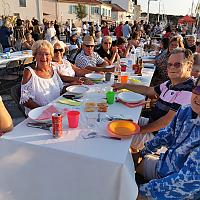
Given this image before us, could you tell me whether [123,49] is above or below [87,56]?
above

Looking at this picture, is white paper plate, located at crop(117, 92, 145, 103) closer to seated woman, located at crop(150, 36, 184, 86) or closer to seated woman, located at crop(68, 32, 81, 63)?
seated woman, located at crop(150, 36, 184, 86)

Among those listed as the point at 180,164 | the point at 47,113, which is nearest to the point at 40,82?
the point at 47,113

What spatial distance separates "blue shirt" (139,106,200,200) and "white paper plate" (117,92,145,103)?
75 cm

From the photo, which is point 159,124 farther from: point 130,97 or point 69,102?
point 69,102

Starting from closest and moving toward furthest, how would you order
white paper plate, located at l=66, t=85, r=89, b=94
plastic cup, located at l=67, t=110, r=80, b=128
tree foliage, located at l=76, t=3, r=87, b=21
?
plastic cup, located at l=67, t=110, r=80, b=128
white paper plate, located at l=66, t=85, r=89, b=94
tree foliage, located at l=76, t=3, r=87, b=21

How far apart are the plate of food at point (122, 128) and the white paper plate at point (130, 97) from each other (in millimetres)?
590

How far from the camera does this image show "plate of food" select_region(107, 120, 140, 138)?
1796 mm

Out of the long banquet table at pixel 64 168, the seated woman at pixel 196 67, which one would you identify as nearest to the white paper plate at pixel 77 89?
the long banquet table at pixel 64 168

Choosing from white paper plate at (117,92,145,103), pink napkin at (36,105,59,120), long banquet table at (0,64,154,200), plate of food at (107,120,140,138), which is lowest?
long banquet table at (0,64,154,200)

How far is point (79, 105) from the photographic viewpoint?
2.46 metres

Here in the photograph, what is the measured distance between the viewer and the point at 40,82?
9.02ft

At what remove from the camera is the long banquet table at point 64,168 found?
1.52 meters

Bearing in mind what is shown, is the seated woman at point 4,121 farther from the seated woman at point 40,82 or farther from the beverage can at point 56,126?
the seated woman at point 40,82

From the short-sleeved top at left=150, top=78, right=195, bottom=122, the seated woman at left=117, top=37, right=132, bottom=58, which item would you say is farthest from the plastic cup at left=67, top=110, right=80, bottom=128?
the seated woman at left=117, top=37, right=132, bottom=58
